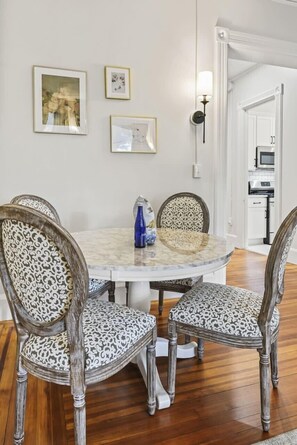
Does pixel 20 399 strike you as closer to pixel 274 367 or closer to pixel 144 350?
pixel 144 350

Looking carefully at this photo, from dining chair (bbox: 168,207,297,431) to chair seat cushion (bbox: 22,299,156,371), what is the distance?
22 cm

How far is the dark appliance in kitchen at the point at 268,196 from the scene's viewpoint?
19.2ft

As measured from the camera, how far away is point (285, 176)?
4617 millimetres

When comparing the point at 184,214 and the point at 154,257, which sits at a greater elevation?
the point at 184,214

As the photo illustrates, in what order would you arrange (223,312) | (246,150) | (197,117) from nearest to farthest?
(223,312)
(197,117)
(246,150)

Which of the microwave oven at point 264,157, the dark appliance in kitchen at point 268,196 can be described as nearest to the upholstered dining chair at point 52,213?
the dark appliance in kitchen at point 268,196

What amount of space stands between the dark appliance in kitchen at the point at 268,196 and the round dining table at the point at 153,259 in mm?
4007

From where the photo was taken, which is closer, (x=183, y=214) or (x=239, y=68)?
(x=183, y=214)

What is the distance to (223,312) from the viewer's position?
155 centimetres

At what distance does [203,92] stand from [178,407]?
2555mm

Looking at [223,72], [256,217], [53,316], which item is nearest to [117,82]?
[223,72]

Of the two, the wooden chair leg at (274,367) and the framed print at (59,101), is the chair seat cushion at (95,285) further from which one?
the framed print at (59,101)

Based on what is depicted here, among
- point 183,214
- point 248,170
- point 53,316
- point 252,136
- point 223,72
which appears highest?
point 223,72

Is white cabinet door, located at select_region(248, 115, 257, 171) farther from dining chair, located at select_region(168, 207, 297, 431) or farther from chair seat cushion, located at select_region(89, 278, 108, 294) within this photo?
dining chair, located at select_region(168, 207, 297, 431)
